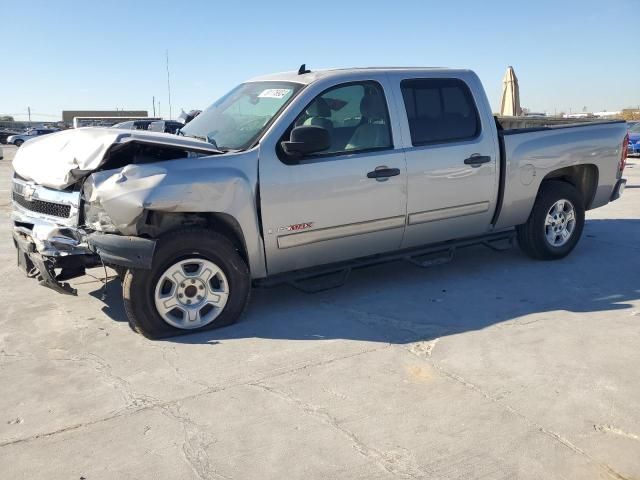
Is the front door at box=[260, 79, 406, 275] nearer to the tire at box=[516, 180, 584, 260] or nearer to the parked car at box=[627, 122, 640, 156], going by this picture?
the tire at box=[516, 180, 584, 260]

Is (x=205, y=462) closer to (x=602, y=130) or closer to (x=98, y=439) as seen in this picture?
(x=98, y=439)

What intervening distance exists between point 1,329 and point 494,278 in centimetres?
444

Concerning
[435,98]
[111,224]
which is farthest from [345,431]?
[435,98]

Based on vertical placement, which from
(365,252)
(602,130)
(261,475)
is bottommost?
(261,475)

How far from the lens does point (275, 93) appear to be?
5.27m

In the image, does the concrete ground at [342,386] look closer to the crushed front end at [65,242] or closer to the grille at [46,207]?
the crushed front end at [65,242]

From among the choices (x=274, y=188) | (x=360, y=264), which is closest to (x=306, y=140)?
(x=274, y=188)

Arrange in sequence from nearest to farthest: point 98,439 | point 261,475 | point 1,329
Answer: point 261,475, point 98,439, point 1,329

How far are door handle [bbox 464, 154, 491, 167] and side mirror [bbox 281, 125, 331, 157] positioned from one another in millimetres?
1616

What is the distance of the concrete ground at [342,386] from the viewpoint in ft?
9.80

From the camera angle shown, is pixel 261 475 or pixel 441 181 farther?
pixel 441 181

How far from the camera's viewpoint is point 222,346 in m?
4.40

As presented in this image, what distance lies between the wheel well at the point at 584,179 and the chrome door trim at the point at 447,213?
1.35m

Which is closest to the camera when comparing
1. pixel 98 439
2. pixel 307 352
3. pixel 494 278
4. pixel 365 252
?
pixel 98 439
